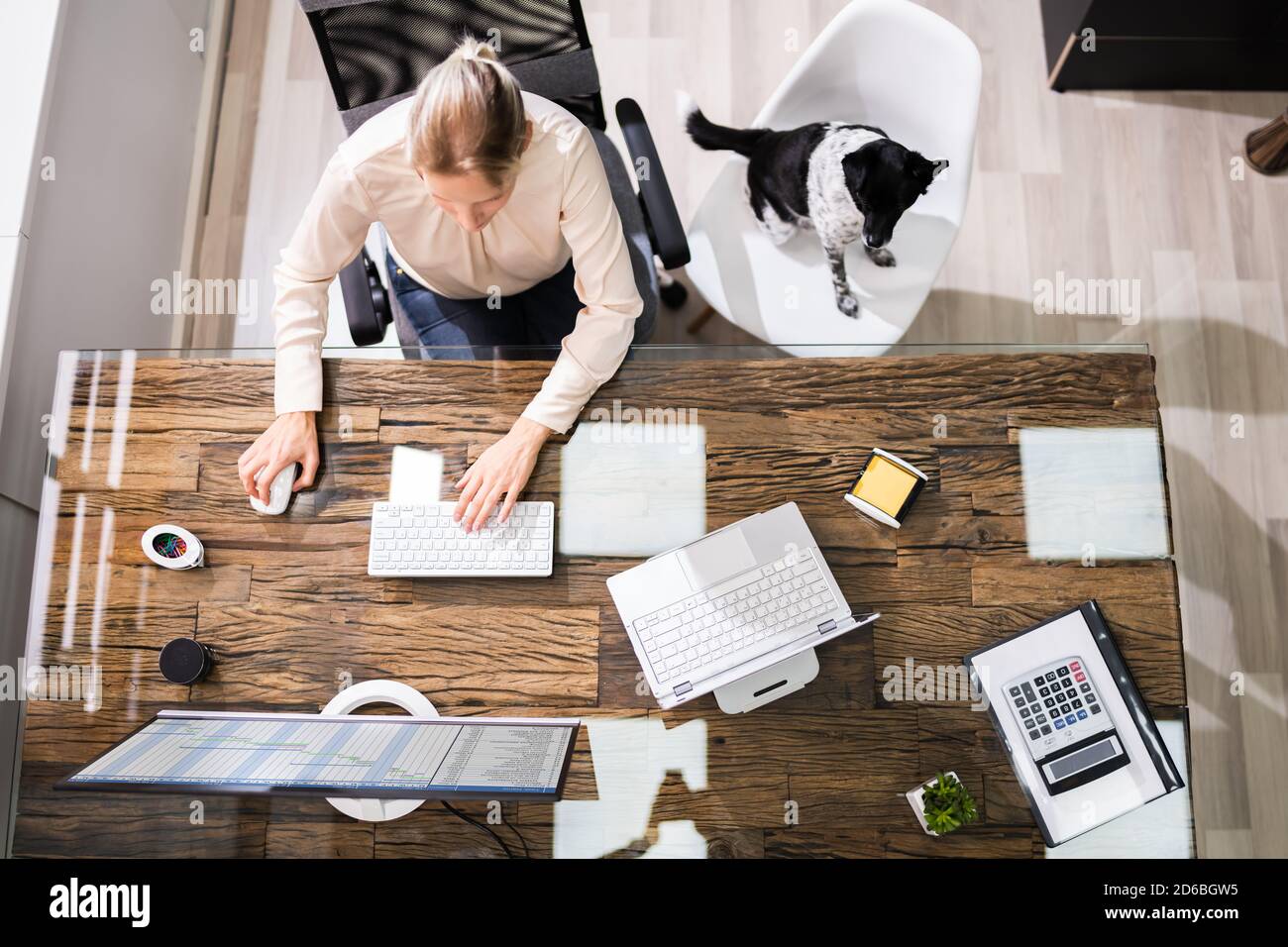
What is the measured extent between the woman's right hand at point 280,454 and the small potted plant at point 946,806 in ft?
4.06

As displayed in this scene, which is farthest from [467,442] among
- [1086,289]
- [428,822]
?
[1086,289]

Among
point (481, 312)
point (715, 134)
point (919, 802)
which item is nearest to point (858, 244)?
point (715, 134)

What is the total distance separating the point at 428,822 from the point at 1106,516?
1332 mm

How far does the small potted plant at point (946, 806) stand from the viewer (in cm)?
138

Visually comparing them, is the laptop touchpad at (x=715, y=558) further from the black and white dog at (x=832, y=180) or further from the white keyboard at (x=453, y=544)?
the black and white dog at (x=832, y=180)

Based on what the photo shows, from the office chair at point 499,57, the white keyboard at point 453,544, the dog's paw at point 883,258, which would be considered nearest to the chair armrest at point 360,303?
the office chair at point 499,57

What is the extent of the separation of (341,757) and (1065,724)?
3.89 feet

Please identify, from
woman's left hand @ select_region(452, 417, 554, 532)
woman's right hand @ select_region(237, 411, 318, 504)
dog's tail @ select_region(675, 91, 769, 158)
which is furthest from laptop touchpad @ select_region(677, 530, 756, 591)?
dog's tail @ select_region(675, 91, 769, 158)

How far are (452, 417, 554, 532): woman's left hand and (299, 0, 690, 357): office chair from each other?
1.07 feet

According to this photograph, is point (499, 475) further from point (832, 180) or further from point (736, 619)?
point (832, 180)

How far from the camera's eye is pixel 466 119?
120cm

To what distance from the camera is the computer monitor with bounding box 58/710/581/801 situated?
113 centimetres

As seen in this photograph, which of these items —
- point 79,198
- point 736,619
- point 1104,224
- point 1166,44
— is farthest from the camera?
point 1104,224

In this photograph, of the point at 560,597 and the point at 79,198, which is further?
the point at 79,198
